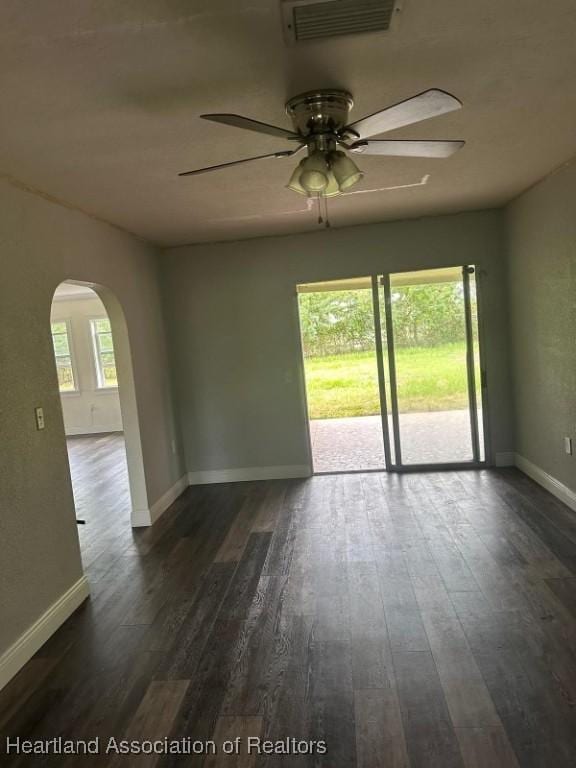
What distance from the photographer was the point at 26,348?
2.89m

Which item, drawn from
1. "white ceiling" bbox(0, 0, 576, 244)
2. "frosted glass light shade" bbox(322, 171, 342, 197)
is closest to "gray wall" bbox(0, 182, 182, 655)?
"white ceiling" bbox(0, 0, 576, 244)

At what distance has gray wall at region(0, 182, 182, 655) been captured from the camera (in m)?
2.66

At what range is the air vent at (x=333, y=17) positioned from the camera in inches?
61.8

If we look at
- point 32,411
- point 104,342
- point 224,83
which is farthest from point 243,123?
point 104,342

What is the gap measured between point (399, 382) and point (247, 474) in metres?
1.88

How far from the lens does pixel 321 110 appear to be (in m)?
2.17

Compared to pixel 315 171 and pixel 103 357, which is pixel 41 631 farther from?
pixel 103 357

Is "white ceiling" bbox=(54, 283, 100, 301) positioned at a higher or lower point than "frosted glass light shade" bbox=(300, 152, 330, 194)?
higher

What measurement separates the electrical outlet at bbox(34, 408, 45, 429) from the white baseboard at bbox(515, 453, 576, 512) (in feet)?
12.4

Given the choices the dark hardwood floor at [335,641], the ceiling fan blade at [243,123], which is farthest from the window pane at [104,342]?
the ceiling fan blade at [243,123]

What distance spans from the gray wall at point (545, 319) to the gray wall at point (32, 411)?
343 cm

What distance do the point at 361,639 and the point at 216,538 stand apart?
1761 mm

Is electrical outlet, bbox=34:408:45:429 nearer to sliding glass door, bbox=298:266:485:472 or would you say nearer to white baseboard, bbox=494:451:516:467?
sliding glass door, bbox=298:266:485:472

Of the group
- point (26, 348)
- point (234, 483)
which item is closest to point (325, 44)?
point (26, 348)
